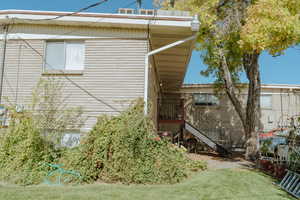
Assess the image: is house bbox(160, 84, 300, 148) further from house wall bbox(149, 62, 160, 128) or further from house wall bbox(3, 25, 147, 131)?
house wall bbox(3, 25, 147, 131)

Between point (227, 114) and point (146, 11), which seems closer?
point (146, 11)

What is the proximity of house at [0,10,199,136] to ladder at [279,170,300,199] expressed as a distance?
14.5ft

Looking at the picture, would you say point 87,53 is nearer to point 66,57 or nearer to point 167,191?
point 66,57

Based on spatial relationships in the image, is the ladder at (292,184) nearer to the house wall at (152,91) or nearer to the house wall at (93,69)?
the house wall at (152,91)

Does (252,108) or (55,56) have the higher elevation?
(55,56)

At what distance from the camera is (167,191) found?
Answer: 5.85m

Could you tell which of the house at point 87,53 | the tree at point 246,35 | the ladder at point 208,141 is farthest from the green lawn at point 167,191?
the ladder at point 208,141

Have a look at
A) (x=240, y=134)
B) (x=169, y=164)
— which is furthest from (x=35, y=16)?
(x=240, y=134)

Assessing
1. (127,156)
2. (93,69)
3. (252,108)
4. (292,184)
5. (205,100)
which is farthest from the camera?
(205,100)

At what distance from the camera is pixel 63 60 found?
8.52m

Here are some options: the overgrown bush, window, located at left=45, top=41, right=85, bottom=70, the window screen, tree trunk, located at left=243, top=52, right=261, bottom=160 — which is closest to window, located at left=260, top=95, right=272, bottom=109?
tree trunk, located at left=243, top=52, right=261, bottom=160

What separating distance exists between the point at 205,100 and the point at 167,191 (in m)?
13.7

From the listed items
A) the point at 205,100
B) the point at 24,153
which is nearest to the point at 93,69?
the point at 24,153

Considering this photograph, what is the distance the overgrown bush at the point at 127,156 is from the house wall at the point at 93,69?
127 centimetres
